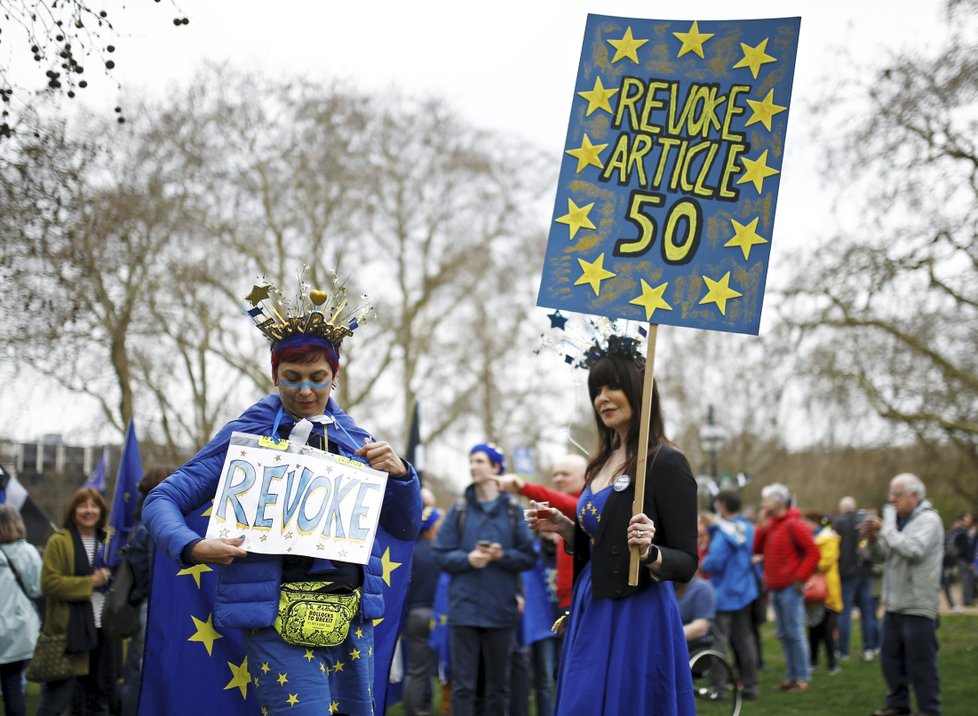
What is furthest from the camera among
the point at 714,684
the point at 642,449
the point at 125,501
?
the point at 125,501

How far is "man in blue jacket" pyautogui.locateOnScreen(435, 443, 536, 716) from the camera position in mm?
8867

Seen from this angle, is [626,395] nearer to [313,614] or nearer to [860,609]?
[313,614]

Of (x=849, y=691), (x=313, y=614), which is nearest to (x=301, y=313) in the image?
(x=313, y=614)

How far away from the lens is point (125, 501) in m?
10.4

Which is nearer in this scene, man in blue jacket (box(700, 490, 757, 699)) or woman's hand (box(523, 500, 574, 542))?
woman's hand (box(523, 500, 574, 542))

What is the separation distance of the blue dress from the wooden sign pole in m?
0.19

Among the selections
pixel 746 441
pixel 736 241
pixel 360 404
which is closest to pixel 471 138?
pixel 360 404

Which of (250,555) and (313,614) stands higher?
(250,555)

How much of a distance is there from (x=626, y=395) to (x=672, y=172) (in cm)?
101

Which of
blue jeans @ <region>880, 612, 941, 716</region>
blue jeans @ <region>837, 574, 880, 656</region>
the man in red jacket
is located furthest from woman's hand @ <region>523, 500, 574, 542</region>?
blue jeans @ <region>837, 574, 880, 656</region>

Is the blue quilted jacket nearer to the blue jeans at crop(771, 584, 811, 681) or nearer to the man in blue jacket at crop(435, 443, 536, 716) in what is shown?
the man in blue jacket at crop(435, 443, 536, 716)

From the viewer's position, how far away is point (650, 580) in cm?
510

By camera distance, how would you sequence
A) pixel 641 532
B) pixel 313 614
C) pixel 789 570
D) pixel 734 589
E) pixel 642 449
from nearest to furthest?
pixel 313 614
pixel 641 532
pixel 642 449
pixel 734 589
pixel 789 570

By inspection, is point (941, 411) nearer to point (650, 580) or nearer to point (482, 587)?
point (482, 587)
